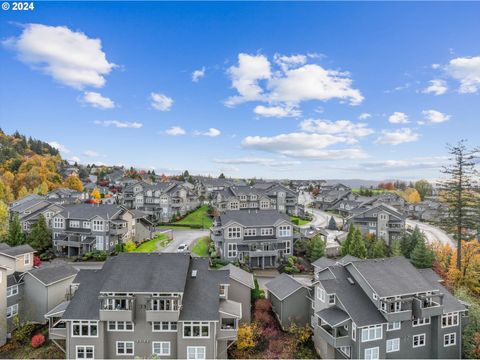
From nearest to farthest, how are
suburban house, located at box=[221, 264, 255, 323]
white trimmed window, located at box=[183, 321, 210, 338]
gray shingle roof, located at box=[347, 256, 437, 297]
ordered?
white trimmed window, located at box=[183, 321, 210, 338] → gray shingle roof, located at box=[347, 256, 437, 297] → suburban house, located at box=[221, 264, 255, 323]

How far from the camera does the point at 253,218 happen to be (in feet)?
161

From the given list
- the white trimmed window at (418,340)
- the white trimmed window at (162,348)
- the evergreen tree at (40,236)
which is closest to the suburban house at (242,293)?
the white trimmed window at (162,348)

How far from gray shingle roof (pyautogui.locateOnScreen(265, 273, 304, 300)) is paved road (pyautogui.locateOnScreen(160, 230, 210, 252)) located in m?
22.5

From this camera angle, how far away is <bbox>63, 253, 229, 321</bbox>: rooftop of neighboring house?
23859 millimetres

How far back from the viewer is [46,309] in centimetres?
2986


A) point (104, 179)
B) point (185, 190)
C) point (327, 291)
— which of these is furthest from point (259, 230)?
point (104, 179)

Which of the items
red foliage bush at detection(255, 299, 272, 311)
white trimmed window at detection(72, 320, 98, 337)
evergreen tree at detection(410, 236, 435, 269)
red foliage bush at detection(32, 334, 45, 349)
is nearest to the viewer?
white trimmed window at detection(72, 320, 98, 337)

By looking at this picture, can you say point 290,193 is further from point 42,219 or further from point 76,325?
point 76,325

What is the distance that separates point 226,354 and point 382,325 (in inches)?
513

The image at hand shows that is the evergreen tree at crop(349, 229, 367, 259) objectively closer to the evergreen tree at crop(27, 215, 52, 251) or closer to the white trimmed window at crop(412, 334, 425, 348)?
the white trimmed window at crop(412, 334, 425, 348)

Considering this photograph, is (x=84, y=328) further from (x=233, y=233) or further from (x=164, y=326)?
(x=233, y=233)

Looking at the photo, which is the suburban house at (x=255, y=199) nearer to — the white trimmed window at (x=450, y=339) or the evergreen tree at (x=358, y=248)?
the evergreen tree at (x=358, y=248)

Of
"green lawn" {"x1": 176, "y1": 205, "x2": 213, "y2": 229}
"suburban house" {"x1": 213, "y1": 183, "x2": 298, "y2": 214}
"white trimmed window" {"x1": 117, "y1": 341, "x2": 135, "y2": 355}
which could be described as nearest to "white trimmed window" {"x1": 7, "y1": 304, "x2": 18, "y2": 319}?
"white trimmed window" {"x1": 117, "y1": 341, "x2": 135, "y2": 355}

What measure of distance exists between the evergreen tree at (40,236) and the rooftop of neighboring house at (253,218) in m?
30.4
